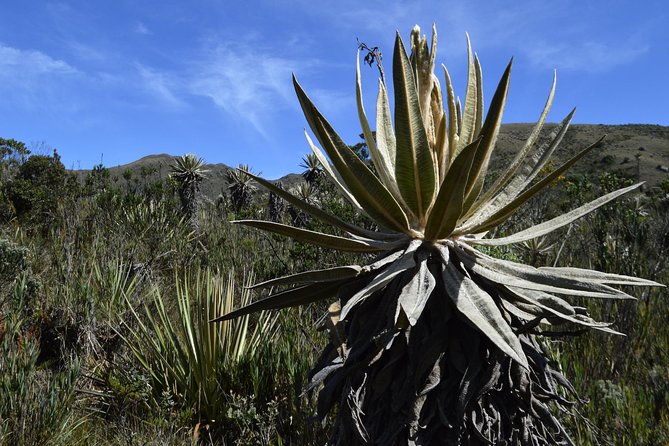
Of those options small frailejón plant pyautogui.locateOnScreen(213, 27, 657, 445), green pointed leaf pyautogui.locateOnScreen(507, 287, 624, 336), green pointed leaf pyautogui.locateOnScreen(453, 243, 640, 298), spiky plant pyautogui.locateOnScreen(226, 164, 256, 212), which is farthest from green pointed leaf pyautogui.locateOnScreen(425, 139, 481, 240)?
spiky plant pyautogui.locateOnScreen(226, 164, 256, 212)

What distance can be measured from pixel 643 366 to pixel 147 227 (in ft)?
27.5

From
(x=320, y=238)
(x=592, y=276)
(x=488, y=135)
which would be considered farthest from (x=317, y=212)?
(x=592, y=276)

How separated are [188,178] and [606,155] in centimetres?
3719

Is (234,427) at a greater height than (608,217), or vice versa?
(608,217)

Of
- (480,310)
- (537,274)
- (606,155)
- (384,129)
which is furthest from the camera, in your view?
(606,155)

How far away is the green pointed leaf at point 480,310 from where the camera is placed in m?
1.46

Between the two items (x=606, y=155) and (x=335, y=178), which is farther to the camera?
(x=606, y=155)

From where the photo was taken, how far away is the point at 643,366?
442 cm

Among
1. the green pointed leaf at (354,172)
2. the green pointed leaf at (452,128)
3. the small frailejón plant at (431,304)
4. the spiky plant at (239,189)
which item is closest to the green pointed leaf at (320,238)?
the small frailejón plant at (431,304)

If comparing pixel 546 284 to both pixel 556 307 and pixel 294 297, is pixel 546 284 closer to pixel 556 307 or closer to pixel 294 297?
pixel 556 307

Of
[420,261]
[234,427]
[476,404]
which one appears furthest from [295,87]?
[234,427]

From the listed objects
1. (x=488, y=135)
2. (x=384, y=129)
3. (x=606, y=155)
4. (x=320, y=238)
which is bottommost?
(x=320, y=238)

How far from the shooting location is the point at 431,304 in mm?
1791

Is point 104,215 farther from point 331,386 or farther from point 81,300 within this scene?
point 331,386
